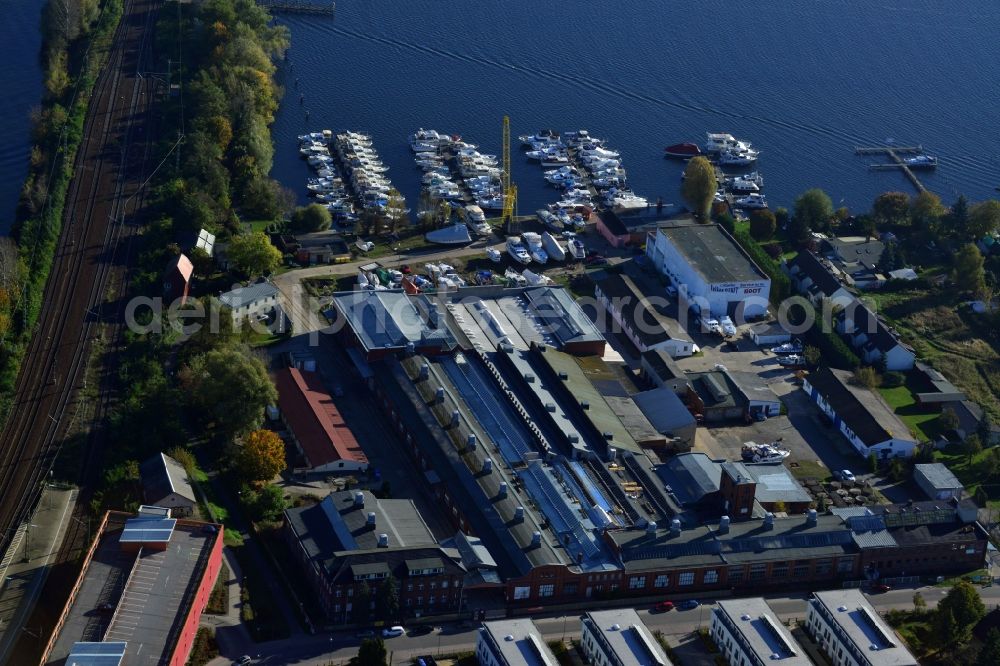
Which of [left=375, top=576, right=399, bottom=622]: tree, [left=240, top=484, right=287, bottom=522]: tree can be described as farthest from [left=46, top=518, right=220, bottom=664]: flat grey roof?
[left=375, top=576, right=399, bottom=622]: tree

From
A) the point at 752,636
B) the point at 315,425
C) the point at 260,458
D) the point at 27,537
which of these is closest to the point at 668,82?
the point at 315,425

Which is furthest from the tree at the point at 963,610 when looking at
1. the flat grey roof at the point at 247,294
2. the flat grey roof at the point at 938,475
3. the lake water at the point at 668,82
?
the lake water at the point at 668,82

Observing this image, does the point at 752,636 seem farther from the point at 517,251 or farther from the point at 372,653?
the point at 517,251

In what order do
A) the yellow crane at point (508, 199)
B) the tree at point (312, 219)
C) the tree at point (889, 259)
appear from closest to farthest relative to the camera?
the tree at point (312, 219) → the tree at point (889, 259) → the yellow crane at point (508, 199)

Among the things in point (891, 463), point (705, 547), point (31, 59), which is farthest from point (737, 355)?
point (31, 59)

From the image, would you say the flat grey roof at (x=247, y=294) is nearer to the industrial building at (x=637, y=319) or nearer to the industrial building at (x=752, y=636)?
the industrial building at (x=637, y=319)
